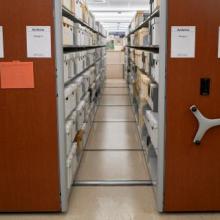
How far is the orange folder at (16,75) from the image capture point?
2.83m

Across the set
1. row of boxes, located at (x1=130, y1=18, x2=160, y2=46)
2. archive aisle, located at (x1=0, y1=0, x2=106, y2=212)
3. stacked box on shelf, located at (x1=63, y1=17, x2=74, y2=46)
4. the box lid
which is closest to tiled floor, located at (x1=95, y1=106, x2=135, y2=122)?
row of boxes, located at (x1=130, y1=18, x2=160, y2=46)

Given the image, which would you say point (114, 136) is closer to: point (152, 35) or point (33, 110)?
point (152, 35)

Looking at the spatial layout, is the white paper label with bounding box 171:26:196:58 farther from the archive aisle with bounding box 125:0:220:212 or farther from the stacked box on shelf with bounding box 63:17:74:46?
the stacked box on shelf with bounding box 63:17:74:46

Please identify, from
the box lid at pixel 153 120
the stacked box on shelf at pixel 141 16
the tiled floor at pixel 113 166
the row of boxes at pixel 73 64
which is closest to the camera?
the box lid at pixel 153 120

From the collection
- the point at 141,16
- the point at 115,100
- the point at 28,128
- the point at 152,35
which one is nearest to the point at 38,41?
the point at 28,128

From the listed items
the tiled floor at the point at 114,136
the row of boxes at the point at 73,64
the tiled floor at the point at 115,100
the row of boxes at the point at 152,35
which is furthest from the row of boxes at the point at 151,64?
the tiled floor at the point at 115,100

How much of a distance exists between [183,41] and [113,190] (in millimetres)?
1656

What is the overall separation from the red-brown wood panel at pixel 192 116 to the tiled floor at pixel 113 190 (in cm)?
20

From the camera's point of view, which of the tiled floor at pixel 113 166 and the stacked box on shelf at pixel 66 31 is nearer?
the stacked box on shelf at pixel 66 31

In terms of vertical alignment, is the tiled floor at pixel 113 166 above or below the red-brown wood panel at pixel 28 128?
below

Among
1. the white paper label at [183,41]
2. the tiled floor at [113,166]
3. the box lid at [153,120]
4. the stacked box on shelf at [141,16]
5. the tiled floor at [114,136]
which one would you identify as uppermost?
the stacked box on shelf at [141,16]

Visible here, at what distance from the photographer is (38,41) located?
2787 millimetres

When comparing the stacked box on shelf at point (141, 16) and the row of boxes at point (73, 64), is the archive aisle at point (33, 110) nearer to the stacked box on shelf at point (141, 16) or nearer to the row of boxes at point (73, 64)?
the row of boxes at point (73, 64)

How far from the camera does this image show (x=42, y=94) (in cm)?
288
